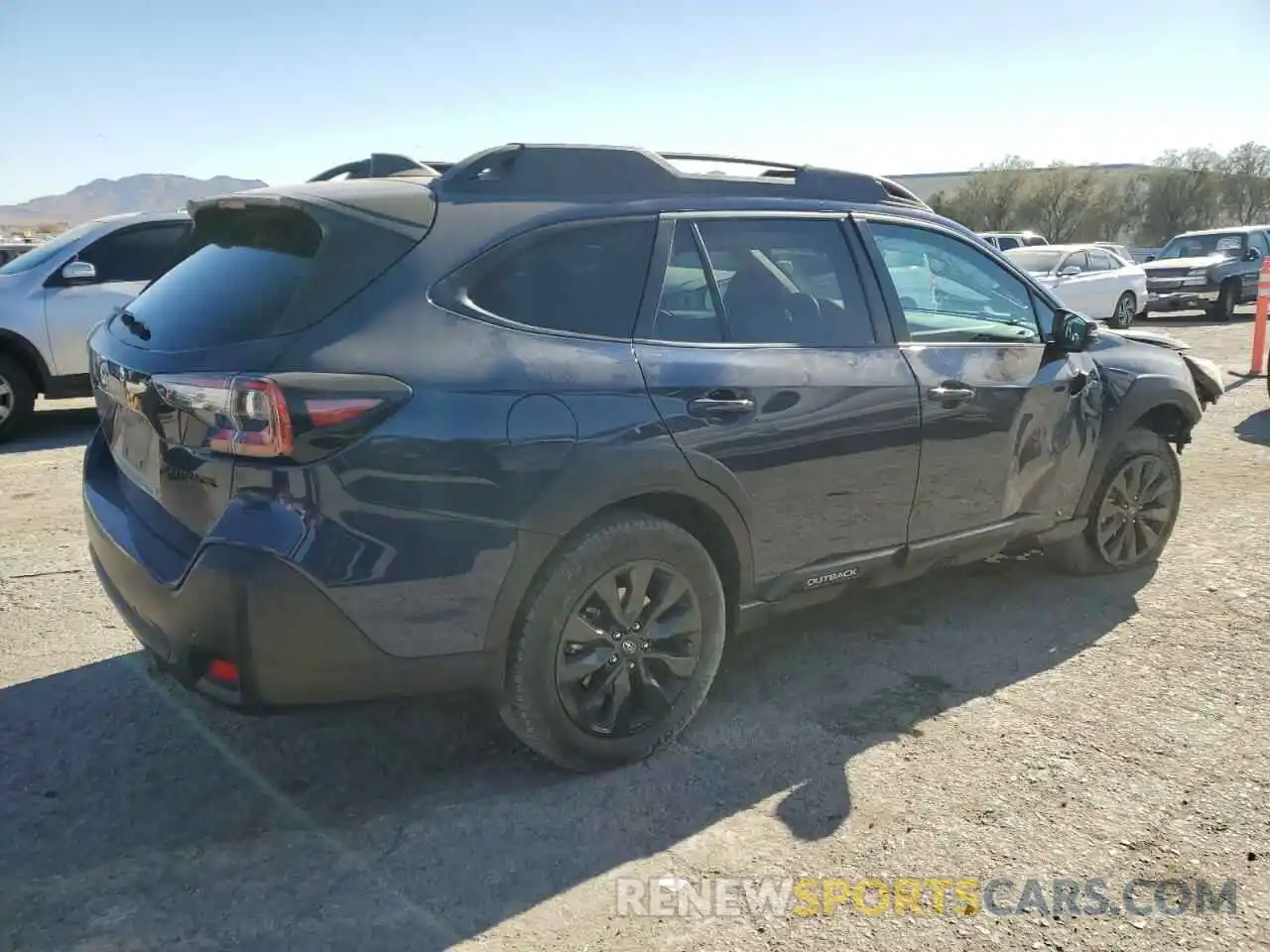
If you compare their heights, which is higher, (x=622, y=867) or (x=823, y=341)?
(x=823, y=341)

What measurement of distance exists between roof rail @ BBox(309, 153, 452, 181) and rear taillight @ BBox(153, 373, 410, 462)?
122cm

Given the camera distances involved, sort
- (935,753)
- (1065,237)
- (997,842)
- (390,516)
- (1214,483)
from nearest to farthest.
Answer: (390,516) → (997,842) → (935,753) → (1214,483) → (1065,237)

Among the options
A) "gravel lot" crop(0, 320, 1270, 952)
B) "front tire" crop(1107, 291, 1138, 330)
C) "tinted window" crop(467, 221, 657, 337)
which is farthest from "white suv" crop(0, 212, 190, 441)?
"front tire" crop(1107, 291, 1138, 330)

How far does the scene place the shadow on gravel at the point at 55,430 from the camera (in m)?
8.62

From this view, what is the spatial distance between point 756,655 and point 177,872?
232 cm

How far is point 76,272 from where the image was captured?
890 centimetres

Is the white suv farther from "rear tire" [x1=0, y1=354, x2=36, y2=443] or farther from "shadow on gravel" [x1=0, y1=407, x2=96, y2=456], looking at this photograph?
"shadow on gravel" [x1=0, y1=407, x2=96, y2=456]

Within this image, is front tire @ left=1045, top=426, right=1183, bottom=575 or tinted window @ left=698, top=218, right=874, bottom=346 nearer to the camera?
tinted window @ left=698, top=218, right=874, bottom=346

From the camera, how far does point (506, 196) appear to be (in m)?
3.29

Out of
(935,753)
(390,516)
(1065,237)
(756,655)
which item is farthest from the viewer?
(1065,237)

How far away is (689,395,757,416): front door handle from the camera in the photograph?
3320mm

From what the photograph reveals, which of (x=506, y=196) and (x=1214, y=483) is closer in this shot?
(x=506, y=196)

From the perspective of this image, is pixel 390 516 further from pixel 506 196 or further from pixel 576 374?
pixel 506 196

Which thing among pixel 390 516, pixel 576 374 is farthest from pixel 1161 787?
pixel 390 516
